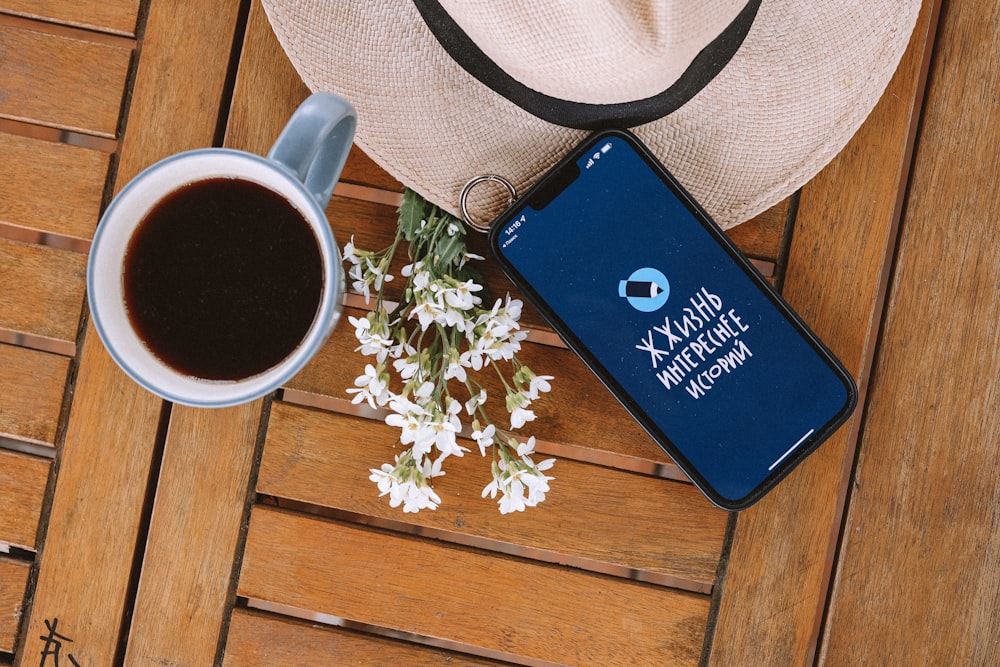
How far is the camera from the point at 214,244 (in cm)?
48

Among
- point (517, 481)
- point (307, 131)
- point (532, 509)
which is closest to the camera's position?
point (307, 131)

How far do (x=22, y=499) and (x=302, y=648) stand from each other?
312 millimetres

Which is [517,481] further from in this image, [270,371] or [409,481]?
[270,371]

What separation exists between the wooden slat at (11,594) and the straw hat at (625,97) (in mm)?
541

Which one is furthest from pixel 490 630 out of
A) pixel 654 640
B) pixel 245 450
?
pixel 245 450

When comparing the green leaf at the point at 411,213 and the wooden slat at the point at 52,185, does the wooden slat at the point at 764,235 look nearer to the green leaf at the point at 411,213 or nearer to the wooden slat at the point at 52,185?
the green leaf at the point at 411,213

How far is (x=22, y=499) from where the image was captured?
2.13 feet

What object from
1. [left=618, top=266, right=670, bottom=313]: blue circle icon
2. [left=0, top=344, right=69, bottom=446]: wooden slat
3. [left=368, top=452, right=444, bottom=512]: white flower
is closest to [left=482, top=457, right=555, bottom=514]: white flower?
[left=368, top=452, right=444, bottom=512]: white flower

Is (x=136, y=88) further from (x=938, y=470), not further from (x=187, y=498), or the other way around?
(x=938, y=470)

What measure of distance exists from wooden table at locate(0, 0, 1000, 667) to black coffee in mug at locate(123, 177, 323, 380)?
0.15m

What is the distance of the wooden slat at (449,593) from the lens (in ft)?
2.10

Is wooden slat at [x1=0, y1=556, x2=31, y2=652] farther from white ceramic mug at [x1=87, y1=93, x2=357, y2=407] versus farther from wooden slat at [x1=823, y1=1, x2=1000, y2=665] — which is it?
wooden slat at [x1=823, y1=1, x2=1000, y2=665]

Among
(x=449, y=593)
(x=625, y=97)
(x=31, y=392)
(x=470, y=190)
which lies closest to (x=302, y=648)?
(x=449, y=593)

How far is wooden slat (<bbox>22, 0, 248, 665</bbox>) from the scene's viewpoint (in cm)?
63
